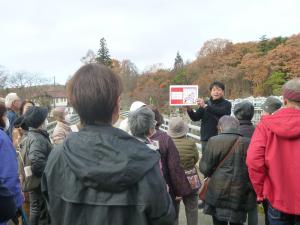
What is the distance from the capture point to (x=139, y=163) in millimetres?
1559

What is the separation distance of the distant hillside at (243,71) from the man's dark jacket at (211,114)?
34.2 meters

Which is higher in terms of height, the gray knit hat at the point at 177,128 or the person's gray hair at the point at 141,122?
the person's gray hair at the point at 141,122

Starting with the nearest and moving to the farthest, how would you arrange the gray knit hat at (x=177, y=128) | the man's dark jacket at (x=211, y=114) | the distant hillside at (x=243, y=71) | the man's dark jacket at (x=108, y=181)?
1. the man's dark jacket at (x=108, y=181)
2. the gray knit hat at (x=177, y=128)
3. the man's dark jacket at (x=211, y=114)
4. the distant hillside at (x=243, y=71)

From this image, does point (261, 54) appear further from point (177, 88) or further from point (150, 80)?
point (177, 88)

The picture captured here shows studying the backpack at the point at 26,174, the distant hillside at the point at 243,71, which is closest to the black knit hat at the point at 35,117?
the backpack at the point at 26,174

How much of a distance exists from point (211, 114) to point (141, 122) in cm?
261

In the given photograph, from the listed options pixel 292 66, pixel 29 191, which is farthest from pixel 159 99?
pixel 29 191

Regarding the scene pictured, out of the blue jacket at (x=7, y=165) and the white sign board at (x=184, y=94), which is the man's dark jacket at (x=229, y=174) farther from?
the white sign board at (x=184, y=94)

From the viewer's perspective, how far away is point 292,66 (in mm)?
42250

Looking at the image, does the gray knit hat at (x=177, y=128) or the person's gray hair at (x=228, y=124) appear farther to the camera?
the gray knit hat at (x=177, y=128)

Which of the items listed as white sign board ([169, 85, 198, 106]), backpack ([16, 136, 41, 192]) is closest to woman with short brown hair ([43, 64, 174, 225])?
backpack ([16, 136, 41, 192])

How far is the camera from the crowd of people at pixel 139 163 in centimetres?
157

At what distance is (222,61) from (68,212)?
204ft

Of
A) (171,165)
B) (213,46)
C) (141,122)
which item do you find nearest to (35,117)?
(141,122)
